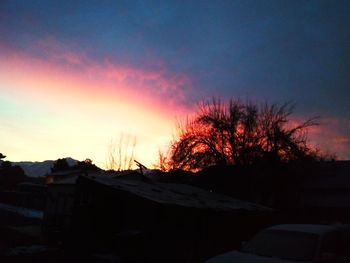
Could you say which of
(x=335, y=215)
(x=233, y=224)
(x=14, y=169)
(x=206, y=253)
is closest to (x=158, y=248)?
(x=206, y=253)

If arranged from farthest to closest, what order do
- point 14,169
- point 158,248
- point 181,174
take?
point 14,169 → point 181,174 → point 158,248

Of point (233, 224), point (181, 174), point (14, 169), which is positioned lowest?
point (233, 224)

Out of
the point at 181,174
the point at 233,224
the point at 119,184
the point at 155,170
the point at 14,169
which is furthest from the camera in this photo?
the point at 14,169

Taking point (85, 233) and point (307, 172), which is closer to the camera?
point (85, 233)

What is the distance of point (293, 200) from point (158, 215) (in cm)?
2179

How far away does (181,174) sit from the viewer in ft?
111

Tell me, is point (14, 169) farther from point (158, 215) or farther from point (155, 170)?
point (158, 215)

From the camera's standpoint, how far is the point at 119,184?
53.9ft

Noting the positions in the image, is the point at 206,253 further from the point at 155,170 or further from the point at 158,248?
the point at 155,170

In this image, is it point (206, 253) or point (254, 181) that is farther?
point (254, 181)

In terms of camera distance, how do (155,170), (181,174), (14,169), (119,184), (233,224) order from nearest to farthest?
1. (119,184)
2. (233,224)
3. (181,174)
4. (155,170)
5. (14,169)

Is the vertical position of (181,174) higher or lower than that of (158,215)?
higher

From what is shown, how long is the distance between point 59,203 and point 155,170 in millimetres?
8621

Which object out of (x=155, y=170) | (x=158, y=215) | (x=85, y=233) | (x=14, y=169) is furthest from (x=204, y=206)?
(x=14, y=169)
